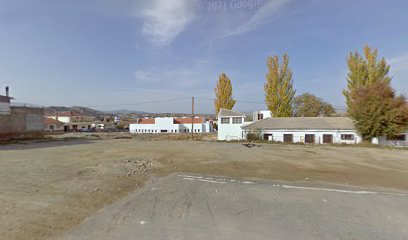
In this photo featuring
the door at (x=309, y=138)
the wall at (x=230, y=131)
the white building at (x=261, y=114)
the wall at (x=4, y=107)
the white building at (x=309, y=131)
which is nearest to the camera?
the white building at (x=309, y=131)

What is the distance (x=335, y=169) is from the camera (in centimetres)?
1323

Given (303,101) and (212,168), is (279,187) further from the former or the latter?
(303,101)

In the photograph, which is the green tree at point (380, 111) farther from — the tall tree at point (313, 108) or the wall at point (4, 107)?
the wall at point (4, 107)

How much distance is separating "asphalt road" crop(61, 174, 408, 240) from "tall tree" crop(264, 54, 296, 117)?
117 feet

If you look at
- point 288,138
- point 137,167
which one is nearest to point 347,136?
point 288,138

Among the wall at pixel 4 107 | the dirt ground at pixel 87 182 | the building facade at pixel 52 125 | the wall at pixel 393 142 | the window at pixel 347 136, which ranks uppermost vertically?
the wall at pixel 4 107

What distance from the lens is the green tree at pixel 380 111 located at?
1045 inches

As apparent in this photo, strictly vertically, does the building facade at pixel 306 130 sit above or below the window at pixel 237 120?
below

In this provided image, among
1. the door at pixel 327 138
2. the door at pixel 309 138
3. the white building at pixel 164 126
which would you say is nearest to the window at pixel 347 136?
the door at pixel 327 138

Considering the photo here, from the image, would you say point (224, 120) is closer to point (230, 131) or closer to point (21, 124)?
point (230, 131)

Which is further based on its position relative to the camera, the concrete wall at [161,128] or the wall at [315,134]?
the concrete wall at [161,128]

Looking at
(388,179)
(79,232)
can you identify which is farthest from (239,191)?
(388,179)

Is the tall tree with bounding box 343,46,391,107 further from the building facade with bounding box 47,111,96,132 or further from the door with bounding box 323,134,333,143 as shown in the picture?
the building facade with bounding box 47,111,96,132

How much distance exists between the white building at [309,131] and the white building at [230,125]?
331 cm
